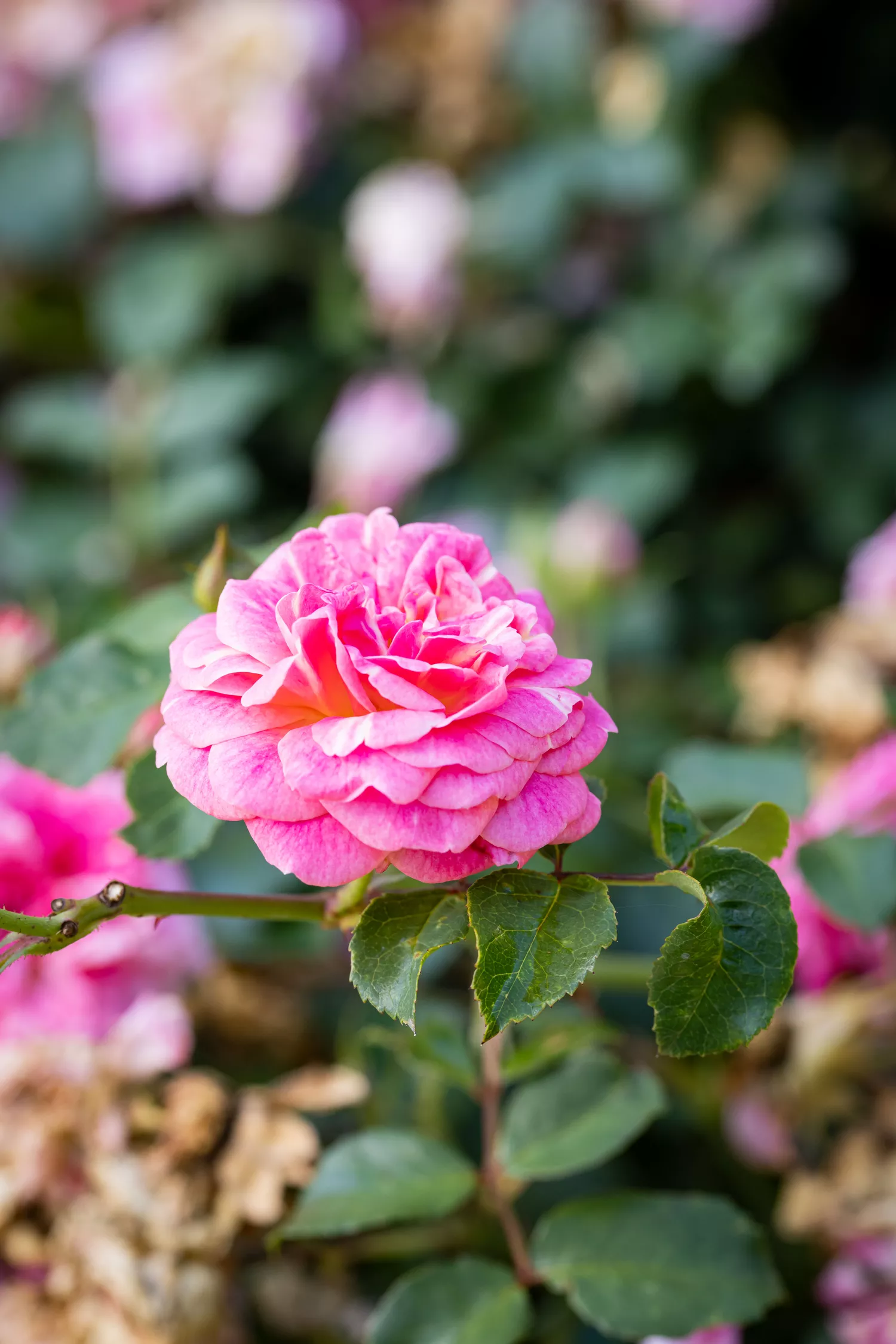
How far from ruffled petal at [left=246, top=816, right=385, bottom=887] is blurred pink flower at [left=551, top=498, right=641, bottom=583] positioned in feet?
1.87

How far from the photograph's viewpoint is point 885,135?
1126 millimetres

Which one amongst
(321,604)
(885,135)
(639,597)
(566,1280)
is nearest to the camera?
(321,604)

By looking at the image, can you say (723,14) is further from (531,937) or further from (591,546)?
(531,937)

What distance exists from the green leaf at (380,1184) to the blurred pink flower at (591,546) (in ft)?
1.53

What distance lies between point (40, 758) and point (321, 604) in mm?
171

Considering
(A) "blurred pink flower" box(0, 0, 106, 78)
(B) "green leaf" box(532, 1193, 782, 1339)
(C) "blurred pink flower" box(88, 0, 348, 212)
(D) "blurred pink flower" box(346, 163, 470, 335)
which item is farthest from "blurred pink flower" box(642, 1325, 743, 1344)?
(A) "blurred pink flower" box(0, 0, 106, 78)

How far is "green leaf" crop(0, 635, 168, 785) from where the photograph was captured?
0.42 meters

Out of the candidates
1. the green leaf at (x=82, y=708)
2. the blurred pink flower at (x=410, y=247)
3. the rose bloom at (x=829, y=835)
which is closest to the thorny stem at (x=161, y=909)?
the green leaf at (x=82, y=708)

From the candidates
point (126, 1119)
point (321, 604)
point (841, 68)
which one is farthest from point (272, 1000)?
point (841, 68)

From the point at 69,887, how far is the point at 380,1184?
166 millimetres

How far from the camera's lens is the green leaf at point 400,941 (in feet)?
0.90

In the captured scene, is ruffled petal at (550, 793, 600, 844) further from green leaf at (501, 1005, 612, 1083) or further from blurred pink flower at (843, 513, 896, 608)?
blurred pink flower at (843, 513, 896, 608)

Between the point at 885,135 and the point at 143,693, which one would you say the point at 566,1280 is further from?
the point at 885,135

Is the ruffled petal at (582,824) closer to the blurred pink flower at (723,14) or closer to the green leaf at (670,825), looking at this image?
the green leaf at (670,825)
